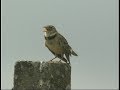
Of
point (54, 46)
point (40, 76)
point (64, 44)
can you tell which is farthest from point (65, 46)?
point (40, 76)

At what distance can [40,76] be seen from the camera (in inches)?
210

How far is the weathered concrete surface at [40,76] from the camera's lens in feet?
17.5

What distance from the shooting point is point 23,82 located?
5.37 meters

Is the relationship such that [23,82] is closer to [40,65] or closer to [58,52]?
[40,65]

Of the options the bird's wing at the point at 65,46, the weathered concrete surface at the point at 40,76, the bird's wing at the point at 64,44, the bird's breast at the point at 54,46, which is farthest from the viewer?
the bird's breast at the point at 54,46

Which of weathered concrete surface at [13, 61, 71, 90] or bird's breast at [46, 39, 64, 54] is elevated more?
bird's breast at [46, 39, 64, 54]

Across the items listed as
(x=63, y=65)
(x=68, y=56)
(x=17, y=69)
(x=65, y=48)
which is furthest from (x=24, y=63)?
(x=65, y=48)

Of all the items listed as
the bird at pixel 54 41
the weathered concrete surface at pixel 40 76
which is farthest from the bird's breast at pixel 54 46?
the weathered concrete surface at pixel 40 76

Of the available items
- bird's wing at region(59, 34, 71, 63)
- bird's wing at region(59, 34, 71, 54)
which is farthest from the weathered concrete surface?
bird's wing at region(59, 34, 71, 54)

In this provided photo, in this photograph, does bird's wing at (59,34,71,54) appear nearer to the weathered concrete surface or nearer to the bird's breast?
the bird's breast

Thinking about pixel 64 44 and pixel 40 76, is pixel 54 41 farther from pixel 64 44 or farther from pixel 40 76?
pixel 40 76

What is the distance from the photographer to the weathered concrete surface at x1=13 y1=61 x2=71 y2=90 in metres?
5.32

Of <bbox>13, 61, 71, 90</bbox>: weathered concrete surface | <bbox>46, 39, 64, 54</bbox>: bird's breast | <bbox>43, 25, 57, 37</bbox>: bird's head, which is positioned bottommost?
<bbox>13, 61, 71, 90</bbox>: weathered concrete surface

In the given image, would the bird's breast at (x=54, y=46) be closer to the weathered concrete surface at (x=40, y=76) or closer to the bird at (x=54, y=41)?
the bird at (x=54, y=41)
